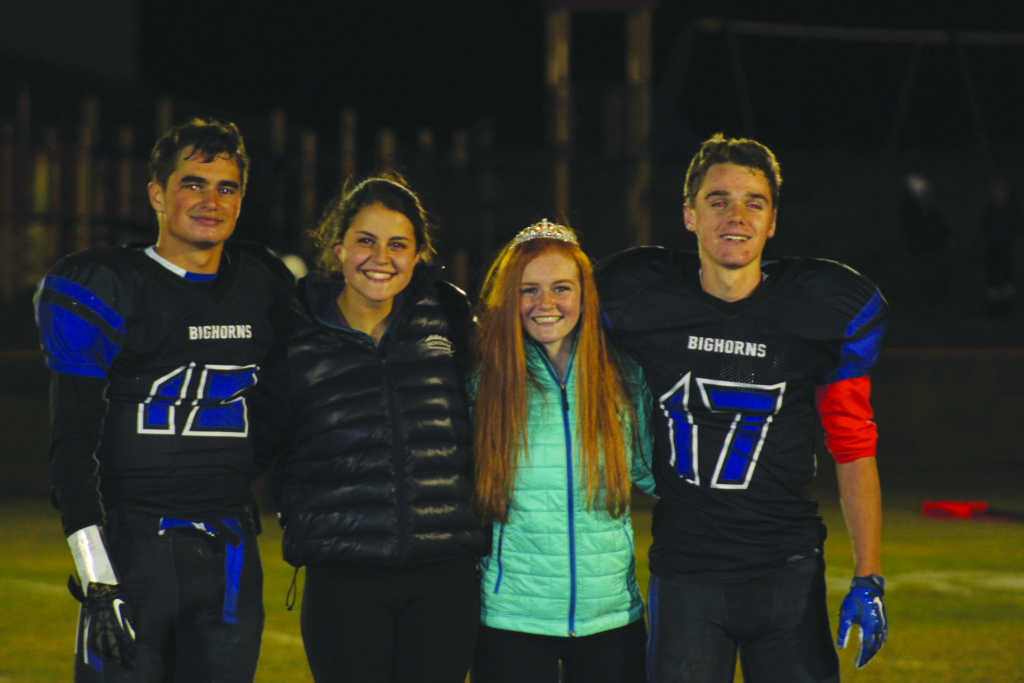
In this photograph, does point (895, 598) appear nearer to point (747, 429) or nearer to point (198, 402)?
point (747, 429)

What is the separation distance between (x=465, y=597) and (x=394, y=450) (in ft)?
1.36

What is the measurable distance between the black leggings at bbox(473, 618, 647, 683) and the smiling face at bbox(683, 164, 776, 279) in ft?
3.32

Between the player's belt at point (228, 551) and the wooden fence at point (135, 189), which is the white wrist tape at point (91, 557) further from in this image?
the wooden fence at point (135, 189)

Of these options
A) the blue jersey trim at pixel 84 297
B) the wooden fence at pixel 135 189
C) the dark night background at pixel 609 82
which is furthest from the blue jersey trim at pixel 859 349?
the dark night background at pixel 609 82

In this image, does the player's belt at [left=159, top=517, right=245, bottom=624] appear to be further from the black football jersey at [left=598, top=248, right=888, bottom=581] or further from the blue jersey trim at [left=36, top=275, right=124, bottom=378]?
the black football jersey at [left=598, top=248, right=888, bottom=581]

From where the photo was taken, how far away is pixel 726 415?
3.17 m

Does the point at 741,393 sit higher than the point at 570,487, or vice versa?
the point at 741,393

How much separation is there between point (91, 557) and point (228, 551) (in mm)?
360

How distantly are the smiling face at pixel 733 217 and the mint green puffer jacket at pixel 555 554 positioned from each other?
53 cm

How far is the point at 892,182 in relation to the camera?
22.6 m

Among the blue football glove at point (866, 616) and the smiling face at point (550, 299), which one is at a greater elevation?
the smiling face at point (550, 299)

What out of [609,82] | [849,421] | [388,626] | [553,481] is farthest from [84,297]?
[609,82]

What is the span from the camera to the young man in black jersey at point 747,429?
306cm

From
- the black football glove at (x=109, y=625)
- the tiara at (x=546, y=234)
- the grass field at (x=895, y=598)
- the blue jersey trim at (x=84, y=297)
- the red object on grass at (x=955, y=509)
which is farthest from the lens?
the red object on grass at (x=955, y=509)
